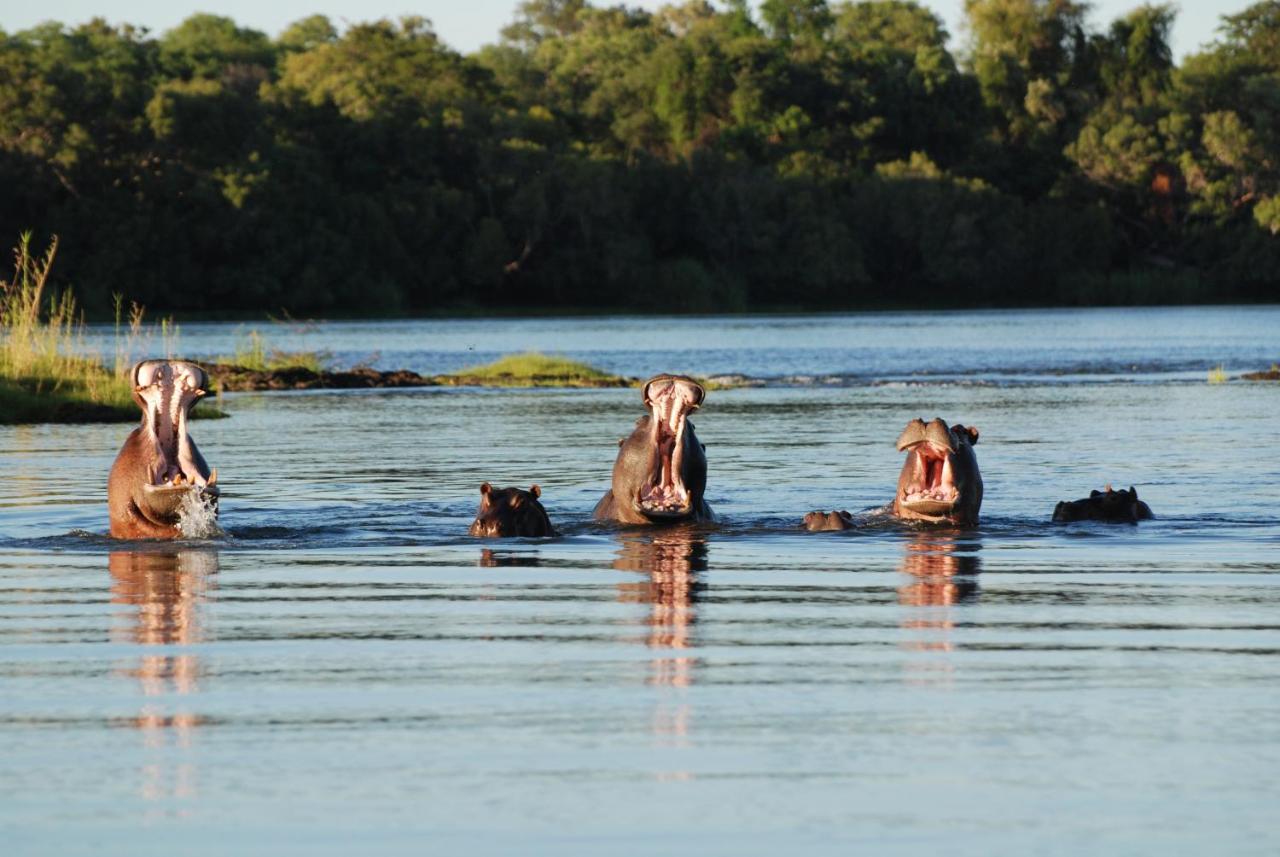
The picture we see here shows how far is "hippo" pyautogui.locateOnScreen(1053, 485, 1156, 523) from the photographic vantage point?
1127 centimetres

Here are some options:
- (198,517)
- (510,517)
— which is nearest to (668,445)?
(510,517)

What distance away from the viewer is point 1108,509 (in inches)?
444

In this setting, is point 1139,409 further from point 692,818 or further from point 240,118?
point 240,118

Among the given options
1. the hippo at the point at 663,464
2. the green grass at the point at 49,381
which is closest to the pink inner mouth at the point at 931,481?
the hippo at the point at 663,464

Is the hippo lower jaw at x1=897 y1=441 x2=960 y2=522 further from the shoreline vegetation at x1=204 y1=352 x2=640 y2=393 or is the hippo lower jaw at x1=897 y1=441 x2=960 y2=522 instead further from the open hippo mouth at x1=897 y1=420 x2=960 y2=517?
the shoreline vegetation at x1=204 y1=352 x2=640 y2=393

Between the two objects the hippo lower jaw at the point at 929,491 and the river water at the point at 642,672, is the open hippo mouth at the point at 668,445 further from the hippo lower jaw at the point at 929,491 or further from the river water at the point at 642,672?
the hippo lower jaw at the point at 929,491

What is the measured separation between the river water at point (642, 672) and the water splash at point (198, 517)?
0.16m

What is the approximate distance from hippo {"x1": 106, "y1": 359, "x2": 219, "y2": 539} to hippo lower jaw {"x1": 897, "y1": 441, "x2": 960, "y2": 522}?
347cm

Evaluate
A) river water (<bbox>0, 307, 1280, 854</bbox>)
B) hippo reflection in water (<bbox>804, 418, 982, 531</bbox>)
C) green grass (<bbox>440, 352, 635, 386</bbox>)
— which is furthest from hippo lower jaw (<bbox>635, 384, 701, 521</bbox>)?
green grass (<bbox>440, 352, 635, 386</bbox>)

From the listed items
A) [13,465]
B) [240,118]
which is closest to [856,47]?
[240,118]

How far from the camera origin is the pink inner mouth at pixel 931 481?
1086cm

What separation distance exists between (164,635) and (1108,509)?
5.72 metres

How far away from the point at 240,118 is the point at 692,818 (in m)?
71.9

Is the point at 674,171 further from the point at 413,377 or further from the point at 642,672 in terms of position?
the point at 642,672
